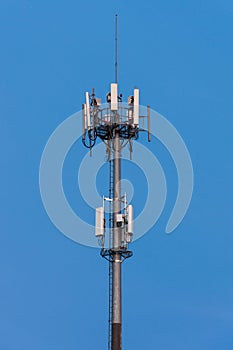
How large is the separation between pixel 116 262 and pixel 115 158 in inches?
275

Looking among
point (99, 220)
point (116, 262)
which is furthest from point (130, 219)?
point (116, 262)

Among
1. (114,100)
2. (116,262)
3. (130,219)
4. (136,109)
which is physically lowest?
(116,262)

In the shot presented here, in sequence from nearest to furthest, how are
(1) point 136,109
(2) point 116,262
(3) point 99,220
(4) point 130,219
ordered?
1. (2) point 116,262
2. (4) point 130,219
3. (3) point 99,220
4. (1) point 136,109

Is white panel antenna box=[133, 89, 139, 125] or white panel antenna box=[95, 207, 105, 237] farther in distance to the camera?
white panel antenna box=[133, 89, 139, 125]

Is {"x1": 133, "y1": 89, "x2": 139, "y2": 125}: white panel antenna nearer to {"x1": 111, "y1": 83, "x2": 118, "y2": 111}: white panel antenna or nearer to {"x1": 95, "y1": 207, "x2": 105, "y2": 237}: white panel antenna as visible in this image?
{"x1": 111, "y1": 83, "x2": 118, "y2": 111}: white panel antenna

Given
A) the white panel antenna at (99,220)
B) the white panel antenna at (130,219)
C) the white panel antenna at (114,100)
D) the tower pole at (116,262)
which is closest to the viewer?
the tower pole at (116,262)

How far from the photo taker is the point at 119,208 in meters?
79.1

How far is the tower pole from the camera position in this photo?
76562mm

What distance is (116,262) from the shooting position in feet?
255

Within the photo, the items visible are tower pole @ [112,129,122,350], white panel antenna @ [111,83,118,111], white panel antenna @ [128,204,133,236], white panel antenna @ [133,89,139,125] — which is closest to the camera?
tower pole @ [112,129,122,350]

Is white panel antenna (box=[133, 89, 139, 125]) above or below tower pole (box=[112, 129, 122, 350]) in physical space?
above

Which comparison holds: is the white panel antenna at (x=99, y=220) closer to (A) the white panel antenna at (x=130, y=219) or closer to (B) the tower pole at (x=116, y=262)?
(B) the tower pole at (x=116, y=262)

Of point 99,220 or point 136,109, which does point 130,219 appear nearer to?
point 99,220

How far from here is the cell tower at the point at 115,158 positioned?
77750 mm
